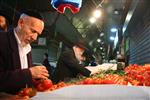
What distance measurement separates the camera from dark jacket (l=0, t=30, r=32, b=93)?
2.96m

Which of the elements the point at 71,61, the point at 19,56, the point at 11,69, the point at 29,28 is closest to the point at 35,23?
the point at 29,28

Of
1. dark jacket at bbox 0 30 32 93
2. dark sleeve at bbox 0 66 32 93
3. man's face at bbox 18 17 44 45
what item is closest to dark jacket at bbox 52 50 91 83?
man's face at bbox 18 17 44 45

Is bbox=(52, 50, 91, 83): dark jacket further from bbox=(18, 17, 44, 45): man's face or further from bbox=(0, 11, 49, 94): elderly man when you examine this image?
bbox=(18, 17, 44, 45): man's face

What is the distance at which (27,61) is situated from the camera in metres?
3.81

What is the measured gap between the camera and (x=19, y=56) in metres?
3.45

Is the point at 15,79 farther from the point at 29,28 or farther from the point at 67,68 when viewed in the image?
the point at 67,68

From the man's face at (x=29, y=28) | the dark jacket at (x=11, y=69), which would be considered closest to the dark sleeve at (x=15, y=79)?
the dark jacket at (x=11, y=69)

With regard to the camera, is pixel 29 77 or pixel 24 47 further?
pixel 24 47

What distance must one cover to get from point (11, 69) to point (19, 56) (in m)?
0.17

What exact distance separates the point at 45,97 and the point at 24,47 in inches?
38.3

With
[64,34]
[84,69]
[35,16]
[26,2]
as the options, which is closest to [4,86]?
[35,16]

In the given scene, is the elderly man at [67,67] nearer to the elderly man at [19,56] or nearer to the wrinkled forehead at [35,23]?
the elderly man at [19,56]

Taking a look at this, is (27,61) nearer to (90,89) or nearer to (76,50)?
(90,89)

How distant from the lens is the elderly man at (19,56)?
2971mm
